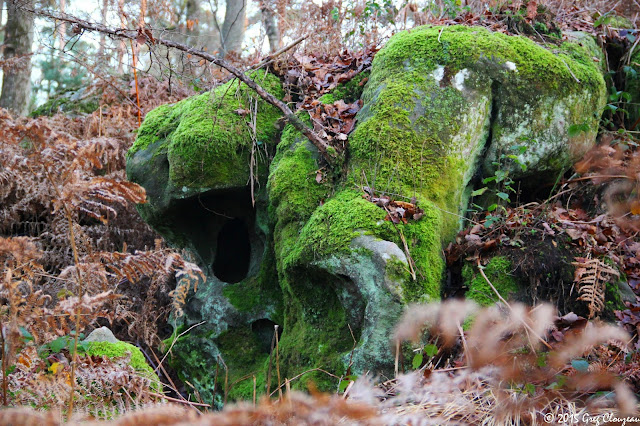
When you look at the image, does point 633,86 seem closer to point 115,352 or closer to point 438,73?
point 438,73

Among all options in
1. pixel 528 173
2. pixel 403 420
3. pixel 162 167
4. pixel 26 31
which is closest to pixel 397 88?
pixel 528 173

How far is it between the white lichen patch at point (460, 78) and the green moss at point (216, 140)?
186cm

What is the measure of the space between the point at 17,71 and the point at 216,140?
8.04 meters

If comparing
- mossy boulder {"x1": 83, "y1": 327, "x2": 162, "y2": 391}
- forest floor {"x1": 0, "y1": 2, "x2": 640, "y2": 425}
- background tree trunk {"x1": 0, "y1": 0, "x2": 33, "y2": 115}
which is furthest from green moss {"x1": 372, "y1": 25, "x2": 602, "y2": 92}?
background tree trunk {"x1": 0, "y1": 0, "x2": 33, "y2": 115}

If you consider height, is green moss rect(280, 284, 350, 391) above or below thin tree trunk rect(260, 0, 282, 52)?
below

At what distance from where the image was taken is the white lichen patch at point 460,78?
4.53 m

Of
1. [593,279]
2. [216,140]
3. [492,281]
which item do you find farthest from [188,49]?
[593,279]

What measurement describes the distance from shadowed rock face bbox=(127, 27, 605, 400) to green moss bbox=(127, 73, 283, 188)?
0.05 ft

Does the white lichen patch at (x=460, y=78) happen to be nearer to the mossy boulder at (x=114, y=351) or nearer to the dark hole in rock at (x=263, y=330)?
the dark hole in rock at (x=263, y=330)

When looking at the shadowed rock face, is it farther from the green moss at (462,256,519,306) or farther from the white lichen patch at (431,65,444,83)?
the green moss at (462,256,519,306)

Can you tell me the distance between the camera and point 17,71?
10531 millimetres

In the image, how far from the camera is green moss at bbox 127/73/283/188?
4.90 metres

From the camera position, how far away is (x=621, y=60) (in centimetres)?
594

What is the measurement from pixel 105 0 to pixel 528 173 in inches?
264
